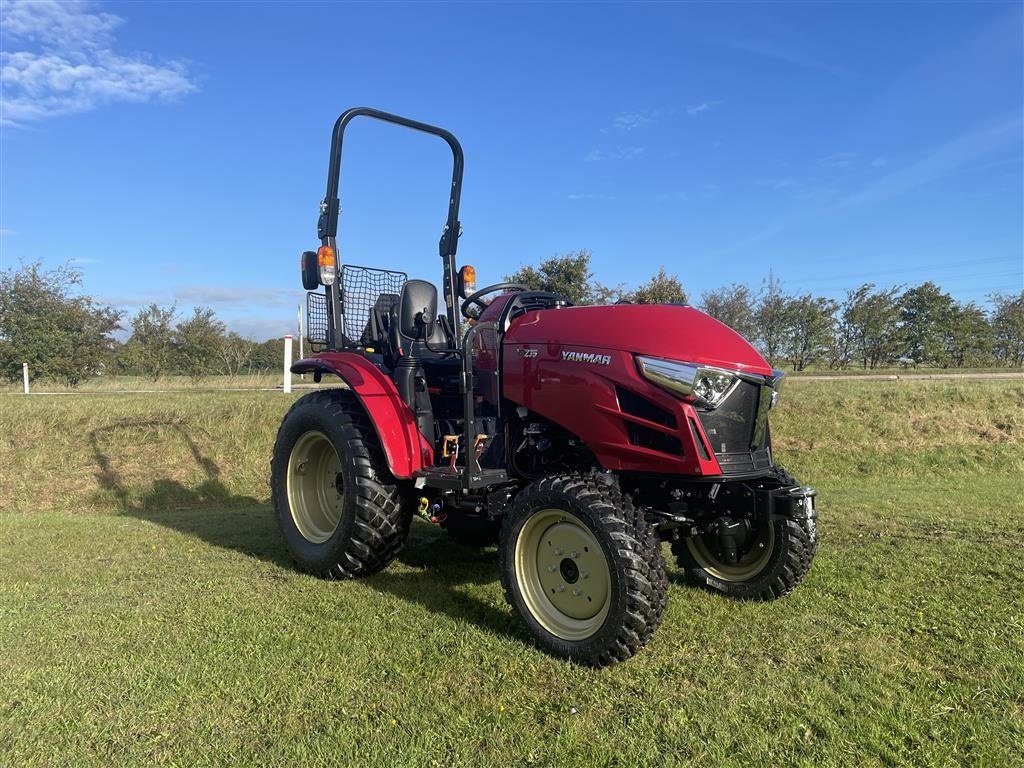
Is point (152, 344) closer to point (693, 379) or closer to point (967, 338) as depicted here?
point (693, 379)

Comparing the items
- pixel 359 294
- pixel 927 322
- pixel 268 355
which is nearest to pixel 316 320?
pixel 359 294

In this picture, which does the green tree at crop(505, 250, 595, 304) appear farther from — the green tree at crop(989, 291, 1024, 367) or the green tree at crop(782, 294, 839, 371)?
the green tree at crop(989, 291, 1024, 367)

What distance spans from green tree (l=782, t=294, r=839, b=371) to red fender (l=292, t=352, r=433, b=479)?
25869 millimetres

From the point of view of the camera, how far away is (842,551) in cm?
536

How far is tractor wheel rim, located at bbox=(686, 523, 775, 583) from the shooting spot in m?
4.19

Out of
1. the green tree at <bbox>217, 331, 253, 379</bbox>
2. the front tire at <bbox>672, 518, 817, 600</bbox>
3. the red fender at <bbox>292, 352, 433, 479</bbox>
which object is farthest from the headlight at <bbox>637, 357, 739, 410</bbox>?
the green tree at <bbox>217, 331, 253, 379</bbox>

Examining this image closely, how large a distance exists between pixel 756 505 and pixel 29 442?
30.6ft

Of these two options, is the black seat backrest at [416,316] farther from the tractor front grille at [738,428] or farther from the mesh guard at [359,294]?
the tractor front grille at [738,428]

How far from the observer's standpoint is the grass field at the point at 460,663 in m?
2.56

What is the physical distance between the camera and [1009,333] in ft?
110

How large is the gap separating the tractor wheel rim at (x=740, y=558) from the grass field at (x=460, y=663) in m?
0.24

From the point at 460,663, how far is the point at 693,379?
1.74m

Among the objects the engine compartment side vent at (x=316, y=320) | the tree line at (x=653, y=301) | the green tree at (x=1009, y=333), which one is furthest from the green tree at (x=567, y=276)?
the green tree at (x=1009, y=333)

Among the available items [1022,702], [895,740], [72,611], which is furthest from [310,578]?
[1022,702]
